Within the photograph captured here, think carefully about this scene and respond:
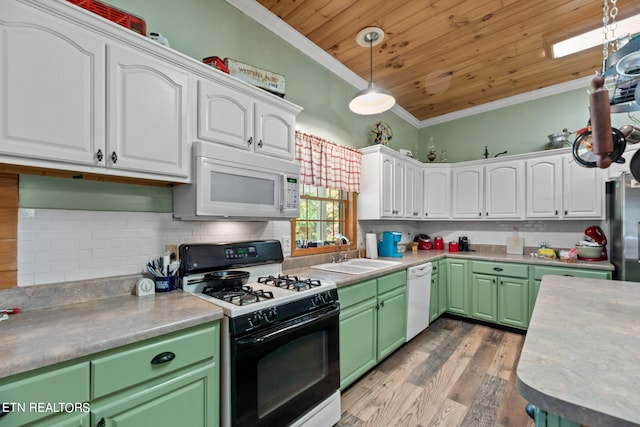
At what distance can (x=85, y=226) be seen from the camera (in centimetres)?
152

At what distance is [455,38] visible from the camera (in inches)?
104

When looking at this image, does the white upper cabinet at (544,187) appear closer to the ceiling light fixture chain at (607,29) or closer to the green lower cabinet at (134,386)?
the ceiling light fixture chain at (607,29)

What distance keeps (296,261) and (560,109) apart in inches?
147

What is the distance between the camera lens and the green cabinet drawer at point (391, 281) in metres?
2.46

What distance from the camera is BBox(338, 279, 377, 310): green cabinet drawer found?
206cm

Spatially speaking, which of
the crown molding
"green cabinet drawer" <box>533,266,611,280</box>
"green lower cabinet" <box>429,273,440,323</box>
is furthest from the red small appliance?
the crown molding

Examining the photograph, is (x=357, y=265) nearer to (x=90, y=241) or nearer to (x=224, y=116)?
(x=224, y=116)

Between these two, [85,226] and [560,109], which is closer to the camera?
[85,226]

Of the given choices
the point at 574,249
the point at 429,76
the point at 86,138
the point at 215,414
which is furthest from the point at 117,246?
the point at 574,249

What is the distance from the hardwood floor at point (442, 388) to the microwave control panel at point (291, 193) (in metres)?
1.48

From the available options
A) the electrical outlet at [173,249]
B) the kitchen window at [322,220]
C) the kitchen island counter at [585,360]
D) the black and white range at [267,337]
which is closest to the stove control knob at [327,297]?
the black and white range at [267,337]

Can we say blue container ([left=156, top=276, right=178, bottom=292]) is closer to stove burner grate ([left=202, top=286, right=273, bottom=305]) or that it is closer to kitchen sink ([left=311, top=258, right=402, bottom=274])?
stove burner grate ([left=202, top=286, right=273, bottom=305])

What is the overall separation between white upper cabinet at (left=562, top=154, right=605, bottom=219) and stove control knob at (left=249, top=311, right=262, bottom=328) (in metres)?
3.61

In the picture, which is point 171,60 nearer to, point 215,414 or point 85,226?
point 85,226
